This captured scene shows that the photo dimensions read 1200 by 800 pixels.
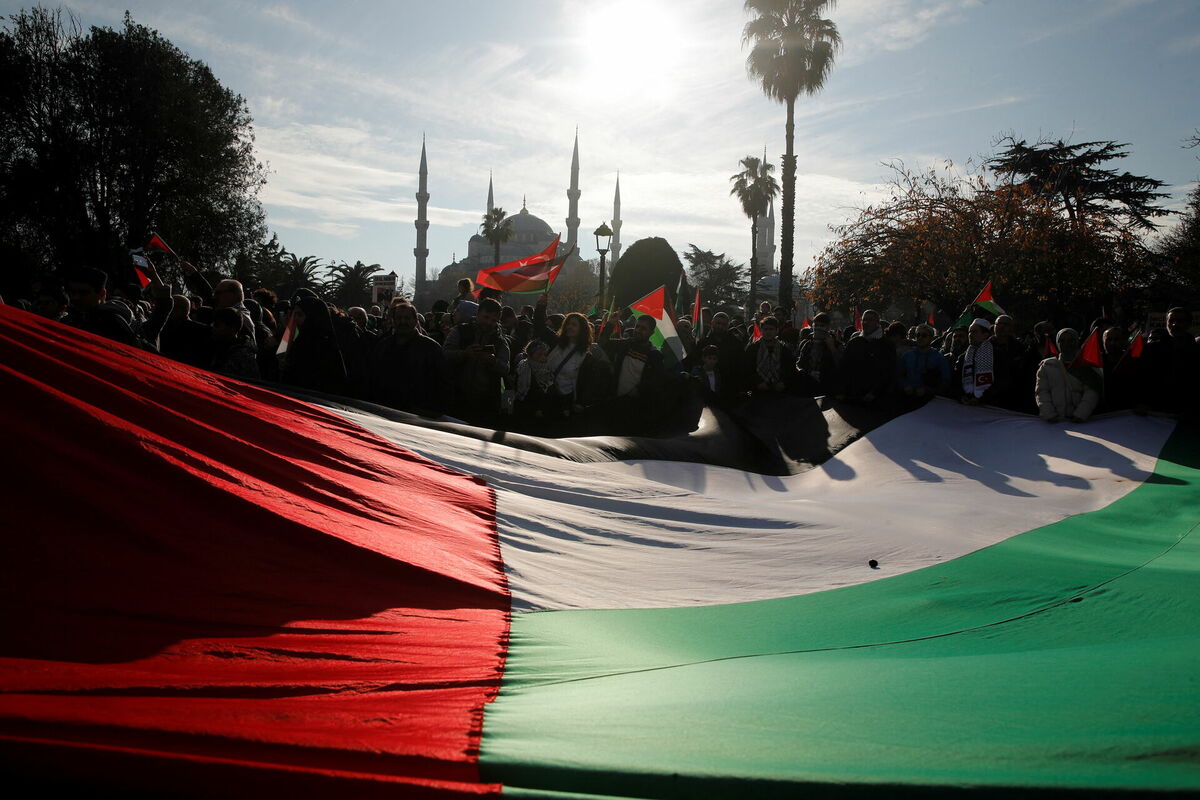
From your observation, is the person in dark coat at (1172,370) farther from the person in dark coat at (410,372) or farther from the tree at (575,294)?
the tree at (575,294)

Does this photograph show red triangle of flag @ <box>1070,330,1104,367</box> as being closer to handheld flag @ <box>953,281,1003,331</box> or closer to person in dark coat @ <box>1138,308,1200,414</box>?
person in dark coat @ <box>1138,308,1200,414</box>

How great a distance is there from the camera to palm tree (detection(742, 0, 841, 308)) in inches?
1088

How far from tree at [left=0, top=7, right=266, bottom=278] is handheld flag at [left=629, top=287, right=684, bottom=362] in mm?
21053

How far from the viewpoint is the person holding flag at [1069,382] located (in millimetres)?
7777

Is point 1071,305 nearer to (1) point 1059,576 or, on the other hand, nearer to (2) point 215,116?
(1) point 1059,576

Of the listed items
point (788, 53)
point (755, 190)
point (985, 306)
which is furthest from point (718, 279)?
point (985, 306)

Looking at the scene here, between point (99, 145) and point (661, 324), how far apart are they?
22726 millimetres

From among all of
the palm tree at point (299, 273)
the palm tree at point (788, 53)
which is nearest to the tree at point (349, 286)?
the palm tree at point (299, 273)

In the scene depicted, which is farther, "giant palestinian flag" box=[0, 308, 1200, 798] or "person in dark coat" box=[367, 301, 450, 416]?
"person in dark coat" box=[367, 301, 450, 416]

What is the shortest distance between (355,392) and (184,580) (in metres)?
4.96

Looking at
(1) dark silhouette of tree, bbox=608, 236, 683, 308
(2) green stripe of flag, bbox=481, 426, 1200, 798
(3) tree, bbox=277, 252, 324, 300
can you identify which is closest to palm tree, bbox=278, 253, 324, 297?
(3) tree, bbox=277, 252, 324, 300

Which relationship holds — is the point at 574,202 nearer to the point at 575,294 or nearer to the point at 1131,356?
the point at 575,294

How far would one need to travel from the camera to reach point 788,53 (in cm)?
2780

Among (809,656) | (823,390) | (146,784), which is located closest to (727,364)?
(823,390)
